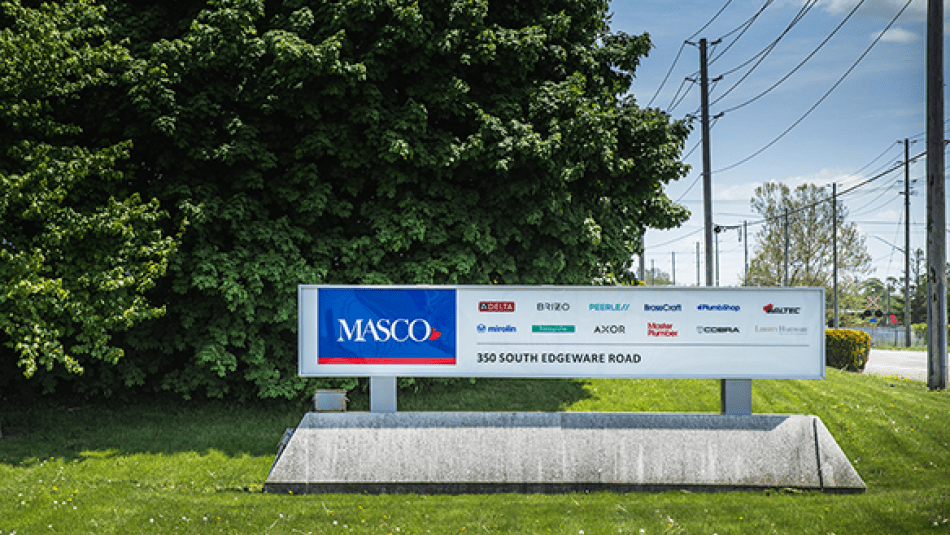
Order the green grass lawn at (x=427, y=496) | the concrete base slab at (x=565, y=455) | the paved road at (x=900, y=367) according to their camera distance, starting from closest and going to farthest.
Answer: the green grass lawn at (x=427, y=496), the concrete base slab at (x=565, y=455), the paved road at (x=900, y=367)

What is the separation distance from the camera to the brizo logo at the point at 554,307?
785 centimetres

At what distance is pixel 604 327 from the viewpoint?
25.7ft

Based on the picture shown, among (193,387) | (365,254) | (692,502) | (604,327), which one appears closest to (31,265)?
(193,387)

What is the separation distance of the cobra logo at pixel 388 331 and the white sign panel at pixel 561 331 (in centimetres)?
1

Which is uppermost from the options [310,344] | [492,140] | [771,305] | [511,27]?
[511,27]

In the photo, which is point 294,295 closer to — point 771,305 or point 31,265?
point 31,265

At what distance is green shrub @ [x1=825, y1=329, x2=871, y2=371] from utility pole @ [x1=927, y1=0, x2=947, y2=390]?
8.13 m

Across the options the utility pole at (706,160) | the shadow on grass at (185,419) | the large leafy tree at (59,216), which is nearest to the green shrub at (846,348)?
the utility pole at (706,160)

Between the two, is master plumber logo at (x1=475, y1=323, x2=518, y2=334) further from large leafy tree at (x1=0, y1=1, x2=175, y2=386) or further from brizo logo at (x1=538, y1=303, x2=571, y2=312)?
large leafy tree at (x1=0, y1=1, x2=175, y2=386)

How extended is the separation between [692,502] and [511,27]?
1045cm

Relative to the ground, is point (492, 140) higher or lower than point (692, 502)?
higher

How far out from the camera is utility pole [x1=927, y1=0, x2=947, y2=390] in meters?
13.3

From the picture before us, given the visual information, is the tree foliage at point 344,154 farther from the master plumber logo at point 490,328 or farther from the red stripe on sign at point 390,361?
the master plumber logo at point 490,328

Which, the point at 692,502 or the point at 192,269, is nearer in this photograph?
the point at 692,502
